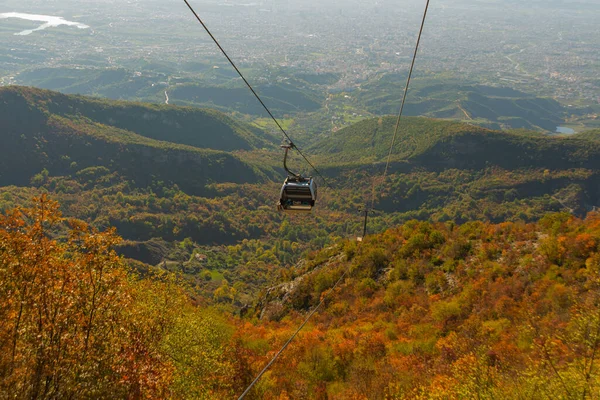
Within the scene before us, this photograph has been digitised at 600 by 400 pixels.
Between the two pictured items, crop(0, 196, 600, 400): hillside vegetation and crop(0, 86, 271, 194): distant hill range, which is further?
crop(0, 86, 271, 194): distant hill range

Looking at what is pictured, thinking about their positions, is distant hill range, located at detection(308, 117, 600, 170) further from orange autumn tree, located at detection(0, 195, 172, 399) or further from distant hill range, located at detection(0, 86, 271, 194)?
orange autumn tree, located at detection(0, 195, 172, 399)

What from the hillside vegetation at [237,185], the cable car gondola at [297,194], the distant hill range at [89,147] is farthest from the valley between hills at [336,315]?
the distant hill range at [89,147]

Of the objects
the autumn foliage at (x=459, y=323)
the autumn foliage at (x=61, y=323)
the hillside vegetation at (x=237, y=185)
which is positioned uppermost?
the autumn foliage at (x=61, y=323)

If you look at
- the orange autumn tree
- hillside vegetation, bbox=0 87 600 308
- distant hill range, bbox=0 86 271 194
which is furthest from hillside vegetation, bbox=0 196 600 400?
distant hill range, bbox=0 86 271 194

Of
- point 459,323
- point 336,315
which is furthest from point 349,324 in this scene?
point 459,323

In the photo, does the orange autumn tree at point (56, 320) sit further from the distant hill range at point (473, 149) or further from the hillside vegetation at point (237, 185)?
the distant hill range at point (473, 149)

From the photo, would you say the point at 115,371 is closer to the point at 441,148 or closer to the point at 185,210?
the point at 185,210

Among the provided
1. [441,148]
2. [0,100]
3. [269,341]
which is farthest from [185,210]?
[269,341]
